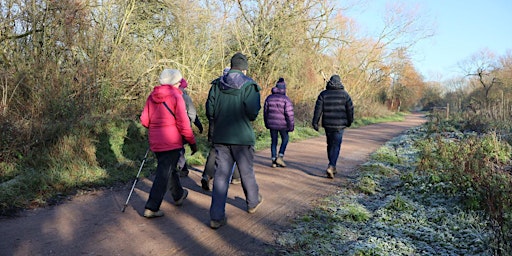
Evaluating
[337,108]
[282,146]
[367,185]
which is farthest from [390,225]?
[282,146]

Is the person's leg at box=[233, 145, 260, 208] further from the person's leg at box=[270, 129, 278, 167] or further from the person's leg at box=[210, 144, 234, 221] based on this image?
the person's leg at box=[270, 129, 278, 167]

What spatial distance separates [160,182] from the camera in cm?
452

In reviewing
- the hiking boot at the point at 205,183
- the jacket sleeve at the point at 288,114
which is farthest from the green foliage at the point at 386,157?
the hiking boot at the point at 205,183

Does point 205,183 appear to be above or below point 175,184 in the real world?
below

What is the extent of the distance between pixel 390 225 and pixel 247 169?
192 centimetres

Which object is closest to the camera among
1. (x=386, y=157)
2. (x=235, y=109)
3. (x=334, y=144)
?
(x=235, y=109)

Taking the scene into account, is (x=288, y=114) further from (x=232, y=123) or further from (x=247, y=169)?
(x=232, y=123)

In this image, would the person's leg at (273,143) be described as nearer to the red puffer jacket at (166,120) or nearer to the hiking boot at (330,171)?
the hiking boot at (330,171)

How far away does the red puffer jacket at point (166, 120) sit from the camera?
176 inches

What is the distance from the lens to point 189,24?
506 inches

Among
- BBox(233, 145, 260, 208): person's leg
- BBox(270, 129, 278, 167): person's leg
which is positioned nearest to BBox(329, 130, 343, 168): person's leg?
BBox(270, 129, 278, 167): person's leg

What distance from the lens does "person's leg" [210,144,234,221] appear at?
4.29 metres

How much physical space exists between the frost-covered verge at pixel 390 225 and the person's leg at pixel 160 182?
162 centimetres

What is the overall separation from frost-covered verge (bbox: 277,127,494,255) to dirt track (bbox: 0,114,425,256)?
0.34 meters
